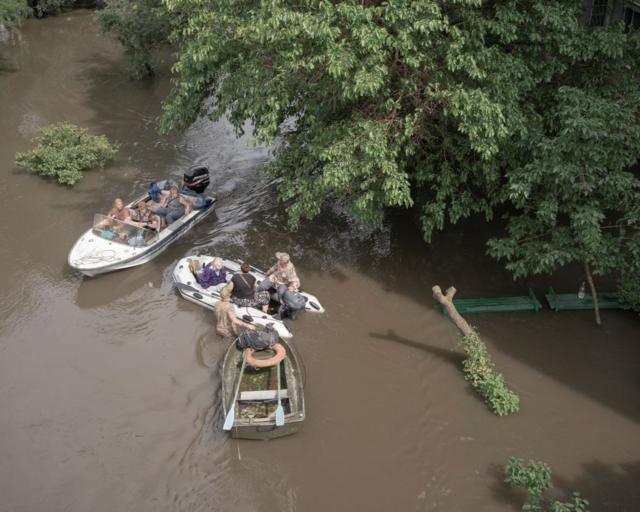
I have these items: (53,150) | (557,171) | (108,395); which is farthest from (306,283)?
(53,150)

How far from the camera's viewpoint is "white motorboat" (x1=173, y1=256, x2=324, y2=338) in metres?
11.0

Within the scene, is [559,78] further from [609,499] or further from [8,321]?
[8,321]

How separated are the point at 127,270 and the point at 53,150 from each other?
5799mm

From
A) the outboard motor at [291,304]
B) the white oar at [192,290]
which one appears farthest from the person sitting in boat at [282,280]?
the white oar at [192,290]

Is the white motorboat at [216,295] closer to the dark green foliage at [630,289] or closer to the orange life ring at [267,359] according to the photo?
the orange life ring at [267,359]

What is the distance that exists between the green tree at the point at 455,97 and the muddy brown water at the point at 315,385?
158 cm

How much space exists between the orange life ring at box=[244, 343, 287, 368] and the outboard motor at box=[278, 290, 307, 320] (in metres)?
1.49

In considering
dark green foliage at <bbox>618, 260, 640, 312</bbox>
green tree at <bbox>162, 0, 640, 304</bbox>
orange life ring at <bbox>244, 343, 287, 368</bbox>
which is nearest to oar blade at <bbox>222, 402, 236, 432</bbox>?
orange life ring at <bbox>244, 343, 287, 368</bbox>

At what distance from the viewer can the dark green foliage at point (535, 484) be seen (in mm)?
7516

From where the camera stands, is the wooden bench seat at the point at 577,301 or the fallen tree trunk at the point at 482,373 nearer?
the fallen tree trunk at the point at 482,373

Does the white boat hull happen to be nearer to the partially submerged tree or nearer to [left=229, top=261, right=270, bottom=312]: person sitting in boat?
[left=229, top=261, right=270, bottom=312]: person sitting in boat

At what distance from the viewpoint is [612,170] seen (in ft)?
31.2

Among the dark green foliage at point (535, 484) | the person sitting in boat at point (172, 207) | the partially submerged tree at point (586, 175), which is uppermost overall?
the partially submerged tree at point (586, 175)

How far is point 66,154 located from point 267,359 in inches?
413
